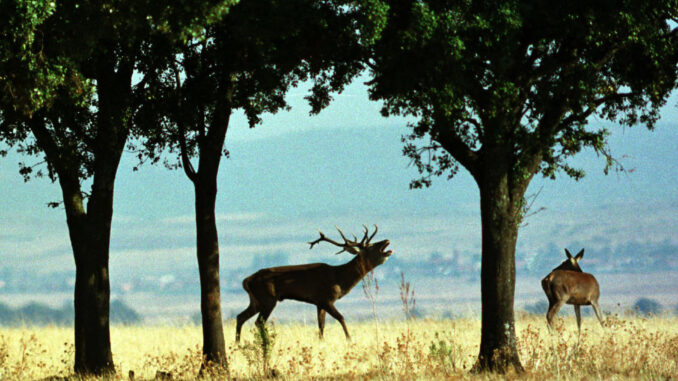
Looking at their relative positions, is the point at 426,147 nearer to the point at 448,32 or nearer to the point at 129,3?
the point at 448,32

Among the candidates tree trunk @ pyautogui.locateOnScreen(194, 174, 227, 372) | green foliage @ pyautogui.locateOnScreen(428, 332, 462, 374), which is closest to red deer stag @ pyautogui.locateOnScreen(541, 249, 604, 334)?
green foliage @ pyautogui.locateOnScreen(428, 332, 462, 374)

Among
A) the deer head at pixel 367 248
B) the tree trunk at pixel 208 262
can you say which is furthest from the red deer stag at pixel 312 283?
the tree trunk at pixel 208 262

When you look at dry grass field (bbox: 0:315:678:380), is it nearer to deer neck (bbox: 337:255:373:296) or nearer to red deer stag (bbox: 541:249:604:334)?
red deer stag (bbox: 541:249:604:334)

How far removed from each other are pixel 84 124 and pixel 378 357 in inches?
336

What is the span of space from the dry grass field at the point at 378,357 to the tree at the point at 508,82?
1.02m

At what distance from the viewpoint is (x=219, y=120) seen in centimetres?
1579

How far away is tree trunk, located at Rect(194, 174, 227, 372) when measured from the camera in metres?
15.8

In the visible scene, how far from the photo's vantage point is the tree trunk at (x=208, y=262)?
15.8m

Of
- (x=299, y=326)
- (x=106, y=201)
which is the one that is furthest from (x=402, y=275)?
(x=299, y=326)

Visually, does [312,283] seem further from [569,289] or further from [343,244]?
[569,289]

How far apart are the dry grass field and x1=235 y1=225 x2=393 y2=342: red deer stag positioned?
0.99m

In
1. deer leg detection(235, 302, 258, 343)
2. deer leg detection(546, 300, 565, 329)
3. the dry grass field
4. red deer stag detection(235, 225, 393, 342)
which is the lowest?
the dry grass field

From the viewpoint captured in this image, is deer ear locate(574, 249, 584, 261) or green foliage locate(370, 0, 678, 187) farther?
deer ear locate(574, 249, 584, 261)

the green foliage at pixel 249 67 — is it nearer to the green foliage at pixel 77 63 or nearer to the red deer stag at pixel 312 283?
the green foliage at pixel 77 63
